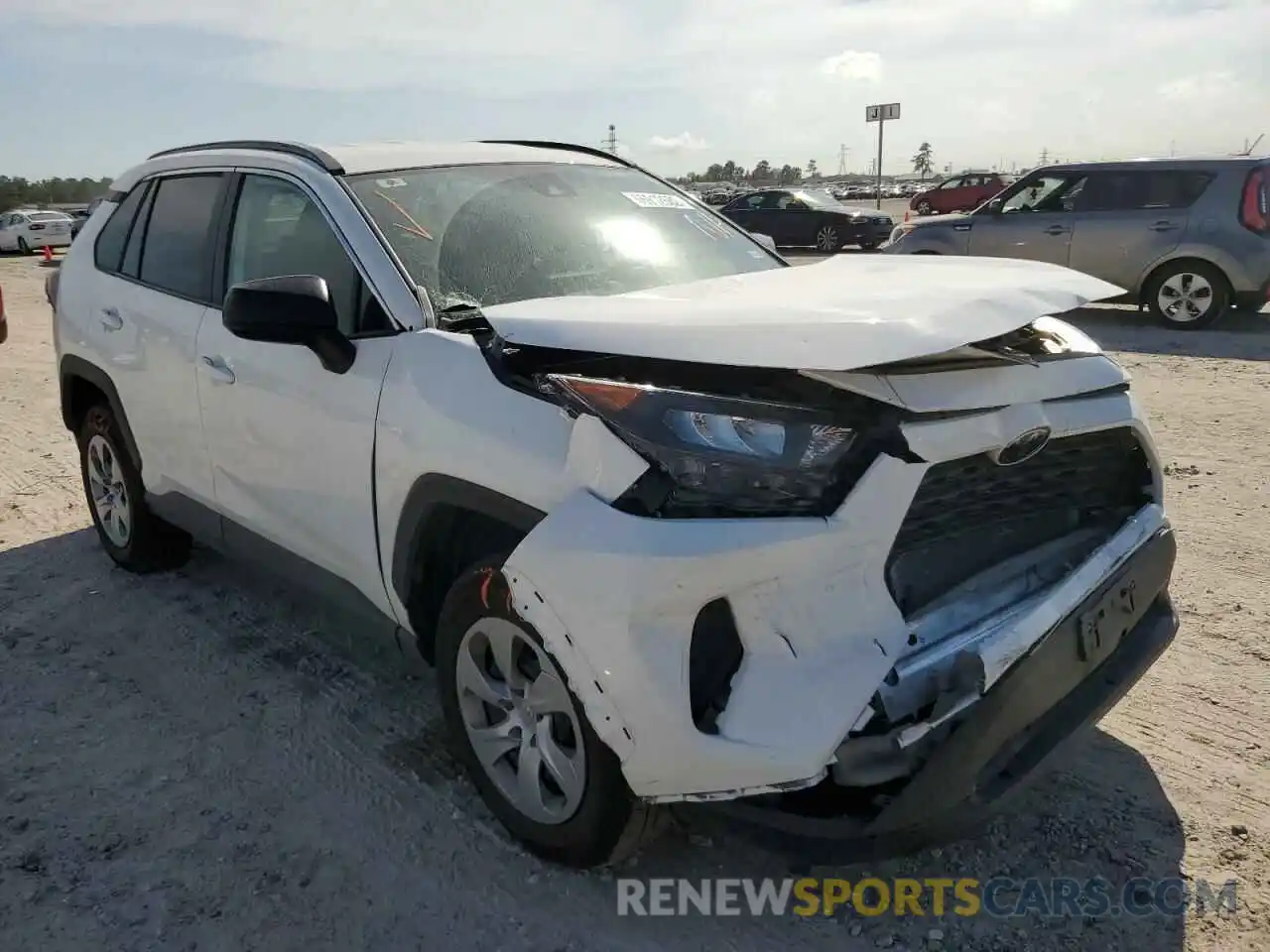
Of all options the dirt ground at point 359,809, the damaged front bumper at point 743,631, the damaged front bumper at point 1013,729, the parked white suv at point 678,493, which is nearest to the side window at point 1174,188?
the dirt ground at point 359,809

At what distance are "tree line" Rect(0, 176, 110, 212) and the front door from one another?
6664cm

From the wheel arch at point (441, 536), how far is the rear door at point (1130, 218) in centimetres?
977

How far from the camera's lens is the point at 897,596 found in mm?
2197

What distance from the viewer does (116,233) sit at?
447 cm

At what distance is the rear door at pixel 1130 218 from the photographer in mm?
10422

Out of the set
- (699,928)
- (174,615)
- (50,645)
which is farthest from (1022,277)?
(50,645)

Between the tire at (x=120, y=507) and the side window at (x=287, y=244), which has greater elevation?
the side window at (x=287, y=244)

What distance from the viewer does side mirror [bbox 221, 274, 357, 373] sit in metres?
2.74

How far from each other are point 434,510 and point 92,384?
8.98ft

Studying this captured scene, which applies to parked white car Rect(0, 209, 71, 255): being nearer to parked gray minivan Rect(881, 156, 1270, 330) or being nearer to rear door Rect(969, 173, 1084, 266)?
rear door Rect(969, 173, 1084, 266)

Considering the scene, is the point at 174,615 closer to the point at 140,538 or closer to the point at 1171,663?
the point at 140,538

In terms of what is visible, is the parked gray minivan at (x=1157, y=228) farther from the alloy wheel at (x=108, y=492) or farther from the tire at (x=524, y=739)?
the tire at (x=524, y=739)

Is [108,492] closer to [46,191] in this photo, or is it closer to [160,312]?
[160,312]

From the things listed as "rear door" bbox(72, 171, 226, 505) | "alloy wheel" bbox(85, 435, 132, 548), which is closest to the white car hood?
"rear door" bbox(72, 171, 226, 505)
